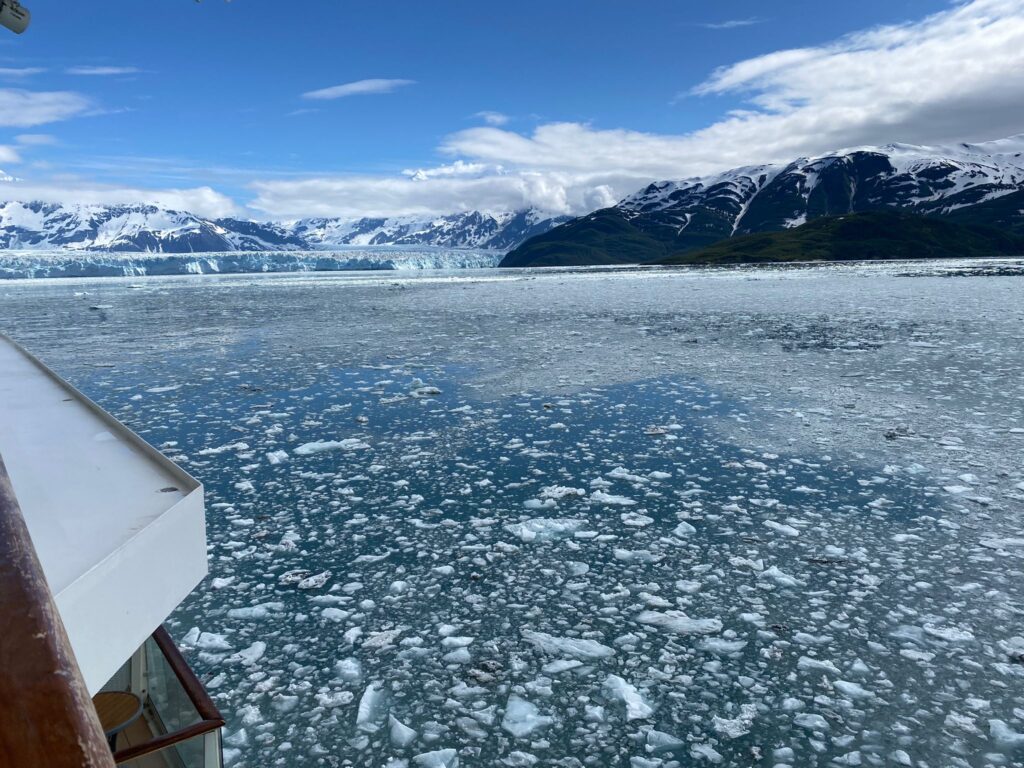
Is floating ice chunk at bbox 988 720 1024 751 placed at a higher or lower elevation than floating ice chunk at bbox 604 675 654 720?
lower

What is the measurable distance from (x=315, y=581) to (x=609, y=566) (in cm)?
276

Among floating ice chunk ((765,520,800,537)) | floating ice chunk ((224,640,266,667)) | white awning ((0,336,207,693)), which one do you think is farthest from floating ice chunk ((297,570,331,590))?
floating ice chunk ((765,520,800,537))

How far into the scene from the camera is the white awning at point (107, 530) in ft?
8.24

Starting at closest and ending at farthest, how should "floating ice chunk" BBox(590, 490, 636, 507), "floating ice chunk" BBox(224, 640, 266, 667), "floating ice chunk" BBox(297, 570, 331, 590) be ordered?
1. "floating ice chunk" BBox(224, 640, 266, 667)
2. "floating ice chunk" BBox(297, 570, 331, 590)
3. "floating ice chunk" BBox(590, 490, 636, 507)

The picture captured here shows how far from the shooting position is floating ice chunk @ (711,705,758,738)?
4.16m

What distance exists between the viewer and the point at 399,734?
419cm

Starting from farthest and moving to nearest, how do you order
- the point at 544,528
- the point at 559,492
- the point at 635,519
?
the point at 559,492 → the point at 635,519 → the point at 544,528

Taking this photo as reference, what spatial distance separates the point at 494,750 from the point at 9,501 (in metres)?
3.77

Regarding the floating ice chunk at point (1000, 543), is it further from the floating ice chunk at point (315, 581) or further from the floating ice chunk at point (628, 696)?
the floating ice chunk at point (315, 581)

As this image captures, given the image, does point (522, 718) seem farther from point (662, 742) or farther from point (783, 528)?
point (783, 528)

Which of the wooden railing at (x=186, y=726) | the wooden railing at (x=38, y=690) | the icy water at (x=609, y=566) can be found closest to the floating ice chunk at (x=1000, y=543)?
the icy water at (x=609, y=566)

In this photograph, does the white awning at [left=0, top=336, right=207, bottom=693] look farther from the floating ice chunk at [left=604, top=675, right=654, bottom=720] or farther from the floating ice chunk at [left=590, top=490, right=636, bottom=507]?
the floating ice chunk at [left=590, top=490, right=636, bottom=507]

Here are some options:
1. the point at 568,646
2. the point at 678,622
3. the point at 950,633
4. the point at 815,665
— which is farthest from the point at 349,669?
the point at 950,633

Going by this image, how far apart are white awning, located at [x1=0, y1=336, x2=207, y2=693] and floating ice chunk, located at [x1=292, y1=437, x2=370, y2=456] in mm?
5135
